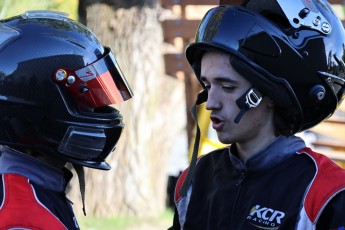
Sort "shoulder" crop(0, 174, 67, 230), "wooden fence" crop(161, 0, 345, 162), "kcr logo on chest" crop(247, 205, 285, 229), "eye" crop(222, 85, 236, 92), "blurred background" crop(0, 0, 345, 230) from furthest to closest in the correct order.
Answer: "blurred background" crop(0, 0, 345, 230) → "wooden fence" crop(161, 0, 345, 162) → "eye" crop(222, 85, 236, 92) → "kcr logo on chest" crop(247, 205, 285, 229) → "shoulder" crop(0, 174, 67, 230)

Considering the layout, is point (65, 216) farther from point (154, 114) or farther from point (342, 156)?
point (154, 114)

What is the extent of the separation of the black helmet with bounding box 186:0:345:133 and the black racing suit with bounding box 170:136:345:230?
19cm

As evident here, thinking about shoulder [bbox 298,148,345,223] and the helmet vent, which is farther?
the helmet vent

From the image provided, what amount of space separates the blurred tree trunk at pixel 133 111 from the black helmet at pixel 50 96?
16.1ft

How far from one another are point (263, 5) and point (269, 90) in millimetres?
356

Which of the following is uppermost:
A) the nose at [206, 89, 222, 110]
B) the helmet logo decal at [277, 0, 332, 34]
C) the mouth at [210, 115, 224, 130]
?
the helmet logo decal at [277, 0, 332, 34]

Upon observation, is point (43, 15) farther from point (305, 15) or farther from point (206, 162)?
point (305, 15)

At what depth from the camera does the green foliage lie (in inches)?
327

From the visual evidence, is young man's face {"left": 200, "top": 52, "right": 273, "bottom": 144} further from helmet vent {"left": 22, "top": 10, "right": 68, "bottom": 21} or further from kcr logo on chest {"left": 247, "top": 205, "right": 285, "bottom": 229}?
helmet vent {"left": 22, "top": 10, "right": 68, "bottom": 21}

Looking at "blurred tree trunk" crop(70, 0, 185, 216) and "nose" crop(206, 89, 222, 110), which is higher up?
"nose" crop(206, 89, 222, 110)

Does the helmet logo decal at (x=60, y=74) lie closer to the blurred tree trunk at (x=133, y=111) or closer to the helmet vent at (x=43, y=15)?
the helmet vent at (x=43, y=15)

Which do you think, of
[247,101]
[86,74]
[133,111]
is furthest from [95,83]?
[133,111]

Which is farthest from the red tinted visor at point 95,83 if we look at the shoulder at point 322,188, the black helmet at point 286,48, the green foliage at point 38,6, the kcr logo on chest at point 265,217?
the green foliage at point 38,6

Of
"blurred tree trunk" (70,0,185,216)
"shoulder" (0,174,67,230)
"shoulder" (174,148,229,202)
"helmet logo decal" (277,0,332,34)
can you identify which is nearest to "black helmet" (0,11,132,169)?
"shoulder" (0,174,67,230)
